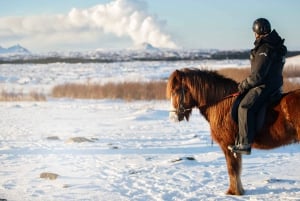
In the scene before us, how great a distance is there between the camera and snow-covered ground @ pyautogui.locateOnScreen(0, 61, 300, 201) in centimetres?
651

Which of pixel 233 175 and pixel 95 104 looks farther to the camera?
pixel 95 104

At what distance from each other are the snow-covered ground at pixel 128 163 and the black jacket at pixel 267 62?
1634 millimetres

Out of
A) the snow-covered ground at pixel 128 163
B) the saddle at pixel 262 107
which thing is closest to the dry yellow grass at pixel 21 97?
the snow-covered ground at pixel 128 163

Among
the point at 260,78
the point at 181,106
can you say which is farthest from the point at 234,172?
the point at 260,78

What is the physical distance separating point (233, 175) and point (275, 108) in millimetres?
1182

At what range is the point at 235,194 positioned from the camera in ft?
20.8

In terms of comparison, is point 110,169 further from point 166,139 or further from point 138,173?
point 166,139

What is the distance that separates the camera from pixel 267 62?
18.8 feet

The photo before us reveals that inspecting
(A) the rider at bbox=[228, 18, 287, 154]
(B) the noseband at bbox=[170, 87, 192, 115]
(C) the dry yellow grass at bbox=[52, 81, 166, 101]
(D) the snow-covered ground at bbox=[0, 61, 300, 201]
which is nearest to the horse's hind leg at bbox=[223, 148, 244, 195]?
(D) the snow-covered ground at bbox=[0, 61, 300, 201]

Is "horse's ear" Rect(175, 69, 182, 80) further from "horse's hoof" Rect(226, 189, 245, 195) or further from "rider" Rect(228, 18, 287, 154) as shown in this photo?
"horse's hoof" Rect(226, 189, 245, 195)

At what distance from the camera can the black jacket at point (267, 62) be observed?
5747mm

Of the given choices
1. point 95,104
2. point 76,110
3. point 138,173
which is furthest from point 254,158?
point 95,104

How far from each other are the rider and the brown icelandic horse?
7.7 inches

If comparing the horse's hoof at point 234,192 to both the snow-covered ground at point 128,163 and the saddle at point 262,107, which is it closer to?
the snow-covered ground at point 128,163
